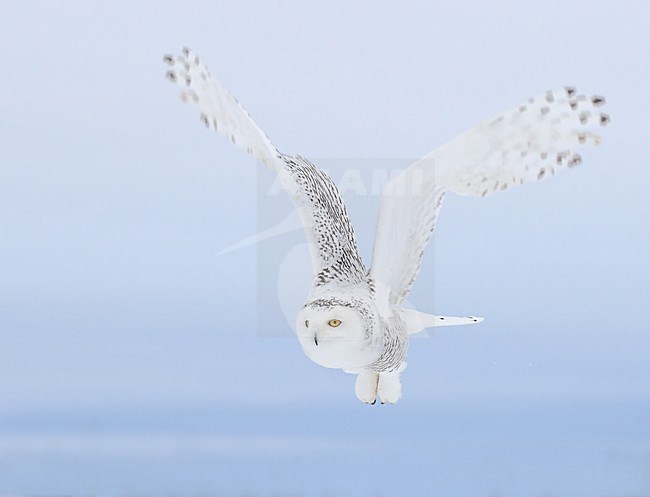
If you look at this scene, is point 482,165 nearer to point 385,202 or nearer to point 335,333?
point 385,202

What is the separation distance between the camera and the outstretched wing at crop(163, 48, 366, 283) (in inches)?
153

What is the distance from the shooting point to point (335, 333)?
3.72 meters

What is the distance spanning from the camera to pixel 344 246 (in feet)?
13.6

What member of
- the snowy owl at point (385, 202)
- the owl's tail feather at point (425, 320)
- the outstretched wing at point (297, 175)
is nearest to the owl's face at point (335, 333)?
the snowy owl at point (385, 202)

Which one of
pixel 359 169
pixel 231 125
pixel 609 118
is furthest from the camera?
pixel 359 169

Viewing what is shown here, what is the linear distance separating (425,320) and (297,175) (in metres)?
0.82

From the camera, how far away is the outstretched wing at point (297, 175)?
12.8ft

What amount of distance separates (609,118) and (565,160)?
Result: 21cm

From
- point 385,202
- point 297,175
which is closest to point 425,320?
point 385,202

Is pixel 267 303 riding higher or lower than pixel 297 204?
lower

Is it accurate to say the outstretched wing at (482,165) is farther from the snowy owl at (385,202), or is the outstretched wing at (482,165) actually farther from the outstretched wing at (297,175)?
the outstretched wing at (297,175)

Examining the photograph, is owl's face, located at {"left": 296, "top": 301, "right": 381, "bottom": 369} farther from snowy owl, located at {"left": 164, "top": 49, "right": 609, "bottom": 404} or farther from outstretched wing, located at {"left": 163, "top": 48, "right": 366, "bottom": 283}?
outstretched wing, located at {"left": 163, "top": 48, "right": 366, "bottom": 283}

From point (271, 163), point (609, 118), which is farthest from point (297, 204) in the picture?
point (609, 118)

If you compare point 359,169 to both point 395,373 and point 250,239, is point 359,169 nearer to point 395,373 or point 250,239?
point 250,239
